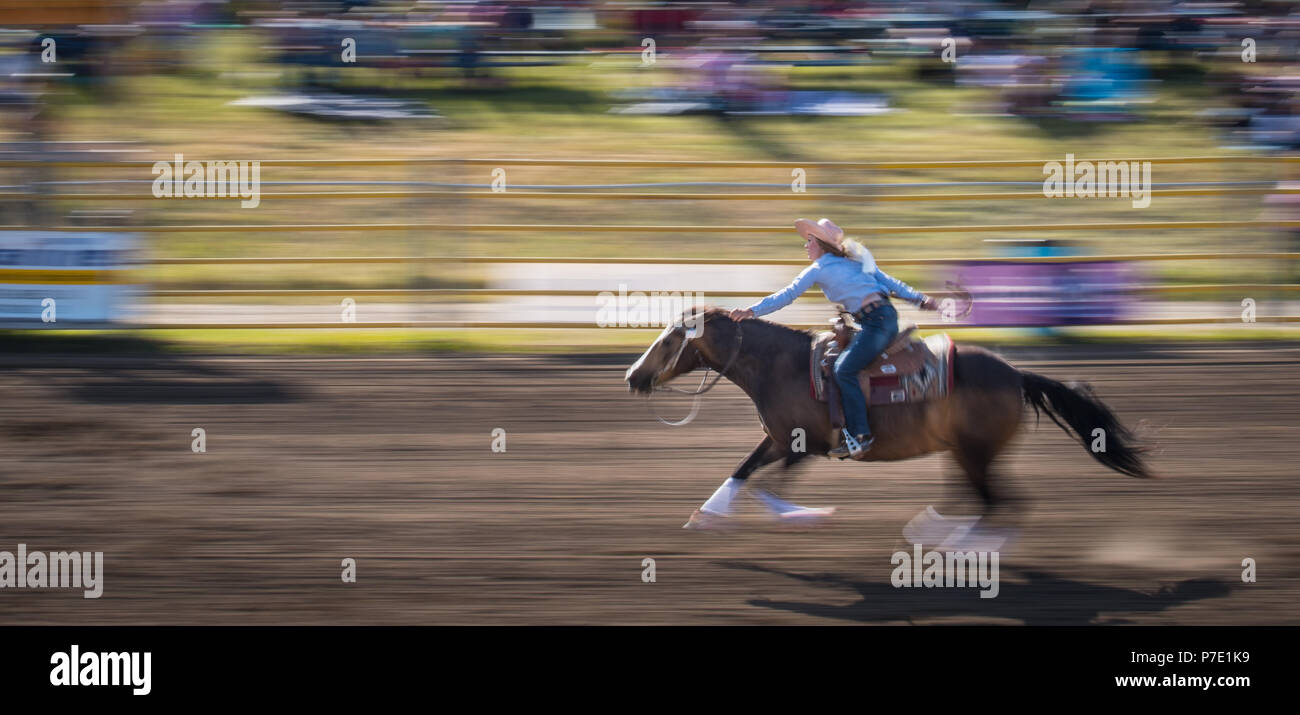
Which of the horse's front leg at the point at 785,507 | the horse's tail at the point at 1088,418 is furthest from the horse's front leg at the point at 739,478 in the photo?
the horse's tail at the point at 1088,418

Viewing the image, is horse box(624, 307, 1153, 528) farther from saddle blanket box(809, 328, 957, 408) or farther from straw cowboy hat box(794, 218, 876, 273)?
straw cowboy hat box(794, 218, 876, 273)

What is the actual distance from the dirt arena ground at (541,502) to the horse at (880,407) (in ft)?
1.74

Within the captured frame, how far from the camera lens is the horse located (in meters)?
7.11

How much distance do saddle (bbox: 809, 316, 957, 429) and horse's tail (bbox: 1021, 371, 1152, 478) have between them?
0.52 m

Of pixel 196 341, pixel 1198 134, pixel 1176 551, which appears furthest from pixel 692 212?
pixel 1198 134

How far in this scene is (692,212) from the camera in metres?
13.4

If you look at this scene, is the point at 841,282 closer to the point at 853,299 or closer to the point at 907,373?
the point at 853,299

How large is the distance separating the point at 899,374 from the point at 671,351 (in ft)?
4.53

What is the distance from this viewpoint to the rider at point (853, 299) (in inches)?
280

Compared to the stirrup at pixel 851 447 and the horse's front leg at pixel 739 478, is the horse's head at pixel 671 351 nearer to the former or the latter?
the horse's front leg at pixel 739 478

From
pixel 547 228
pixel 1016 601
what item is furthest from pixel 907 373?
pixel 547 228

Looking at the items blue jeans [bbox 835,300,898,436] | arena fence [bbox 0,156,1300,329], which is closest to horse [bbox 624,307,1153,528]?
blue jeans [bbox 835,300,898,436]

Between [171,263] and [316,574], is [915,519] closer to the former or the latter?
[316,574]

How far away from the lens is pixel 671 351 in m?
7.52
